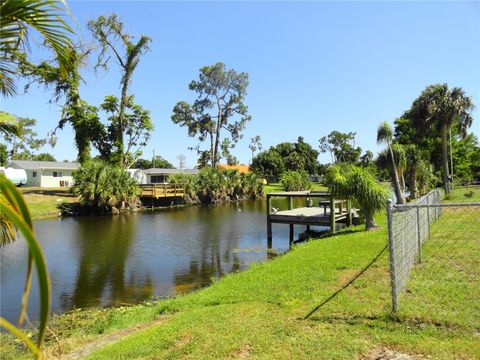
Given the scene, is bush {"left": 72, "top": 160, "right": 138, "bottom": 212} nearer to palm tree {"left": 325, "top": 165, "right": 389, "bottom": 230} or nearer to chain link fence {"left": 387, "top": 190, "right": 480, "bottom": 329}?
palm tree {"left": 325, "top": 165, "right": 389, "bottom": 230}

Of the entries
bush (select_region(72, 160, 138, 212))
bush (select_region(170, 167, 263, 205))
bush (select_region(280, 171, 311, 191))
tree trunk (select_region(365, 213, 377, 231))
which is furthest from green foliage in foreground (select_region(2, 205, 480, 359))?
bush (select_region(280, 171, 311, 191))

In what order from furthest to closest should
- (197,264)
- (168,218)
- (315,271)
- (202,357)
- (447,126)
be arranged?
(447,126) < (168,218) < (197,264) < (315,271) < (202,357)

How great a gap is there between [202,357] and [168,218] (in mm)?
23695

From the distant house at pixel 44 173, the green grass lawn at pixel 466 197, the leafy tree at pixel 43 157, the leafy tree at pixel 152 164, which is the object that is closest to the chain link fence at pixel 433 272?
the green grass lawn at pixel 466 197

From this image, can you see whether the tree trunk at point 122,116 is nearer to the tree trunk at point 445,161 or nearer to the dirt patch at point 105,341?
the tree trunk at point 445,161

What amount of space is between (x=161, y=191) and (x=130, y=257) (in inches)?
857

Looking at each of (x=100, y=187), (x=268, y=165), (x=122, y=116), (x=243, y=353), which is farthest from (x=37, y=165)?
(x=243, y=353)

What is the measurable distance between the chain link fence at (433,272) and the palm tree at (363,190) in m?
3.52

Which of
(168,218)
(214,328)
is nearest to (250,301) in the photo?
(214,328)

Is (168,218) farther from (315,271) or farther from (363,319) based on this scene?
(363,319)

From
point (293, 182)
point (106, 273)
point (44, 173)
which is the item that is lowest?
point (106, 273)

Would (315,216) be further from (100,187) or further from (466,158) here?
(466,158)

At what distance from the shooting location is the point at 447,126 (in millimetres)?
31703

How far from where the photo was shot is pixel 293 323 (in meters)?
5.56
